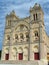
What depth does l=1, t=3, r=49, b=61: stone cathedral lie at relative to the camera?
3778 cm

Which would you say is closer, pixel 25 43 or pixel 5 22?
pixel 25 43

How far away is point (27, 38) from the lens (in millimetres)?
39625

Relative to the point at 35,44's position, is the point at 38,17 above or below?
above

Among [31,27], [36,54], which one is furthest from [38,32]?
[36,54]

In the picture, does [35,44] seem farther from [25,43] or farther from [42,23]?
[42,23]

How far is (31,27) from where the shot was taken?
1553 inches

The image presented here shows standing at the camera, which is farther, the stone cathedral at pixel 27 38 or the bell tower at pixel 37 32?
the stone cathedral at pixel 27 38

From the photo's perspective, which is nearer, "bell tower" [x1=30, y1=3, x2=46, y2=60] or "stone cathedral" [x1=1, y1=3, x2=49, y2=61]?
"bell tower" [x1=30, y1=3, x2=46, y2=60]

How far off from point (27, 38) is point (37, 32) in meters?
2.77

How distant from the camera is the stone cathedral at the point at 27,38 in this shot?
3778cm

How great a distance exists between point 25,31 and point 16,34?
2485 mm

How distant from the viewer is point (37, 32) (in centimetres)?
3891

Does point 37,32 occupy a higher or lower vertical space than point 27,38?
higher

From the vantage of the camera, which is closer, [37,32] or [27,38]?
[37,32]
